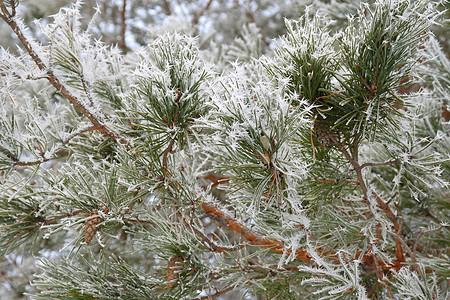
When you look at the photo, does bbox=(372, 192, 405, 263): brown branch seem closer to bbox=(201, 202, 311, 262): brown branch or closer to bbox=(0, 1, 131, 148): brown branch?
bbox=(201, 202, 311, 262): brown branch

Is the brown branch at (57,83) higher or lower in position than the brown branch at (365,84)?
higher

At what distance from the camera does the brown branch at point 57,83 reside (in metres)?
0.70

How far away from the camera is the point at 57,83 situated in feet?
2.40

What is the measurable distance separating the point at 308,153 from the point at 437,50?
21.3 inches

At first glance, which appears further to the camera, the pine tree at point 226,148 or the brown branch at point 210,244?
the brown branch at point 210,244

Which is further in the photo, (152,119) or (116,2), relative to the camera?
(116,2)

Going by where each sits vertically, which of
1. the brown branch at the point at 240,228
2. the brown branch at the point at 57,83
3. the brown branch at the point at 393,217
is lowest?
the brown branch at the point at 393,217

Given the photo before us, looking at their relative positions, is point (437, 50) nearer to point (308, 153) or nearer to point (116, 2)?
point (308, 153)

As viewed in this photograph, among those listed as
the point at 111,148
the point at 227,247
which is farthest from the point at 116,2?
the point at 227,247

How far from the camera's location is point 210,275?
2.77 ft

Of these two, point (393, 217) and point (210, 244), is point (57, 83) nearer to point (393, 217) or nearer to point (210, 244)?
point (210, 244)

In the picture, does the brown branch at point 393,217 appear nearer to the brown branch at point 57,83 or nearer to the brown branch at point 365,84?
the brown branch at point 365,84

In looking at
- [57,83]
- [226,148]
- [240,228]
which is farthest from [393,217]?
[57,83]

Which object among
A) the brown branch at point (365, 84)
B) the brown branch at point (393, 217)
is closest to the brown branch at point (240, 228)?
the brown branch at point (393, 217)
